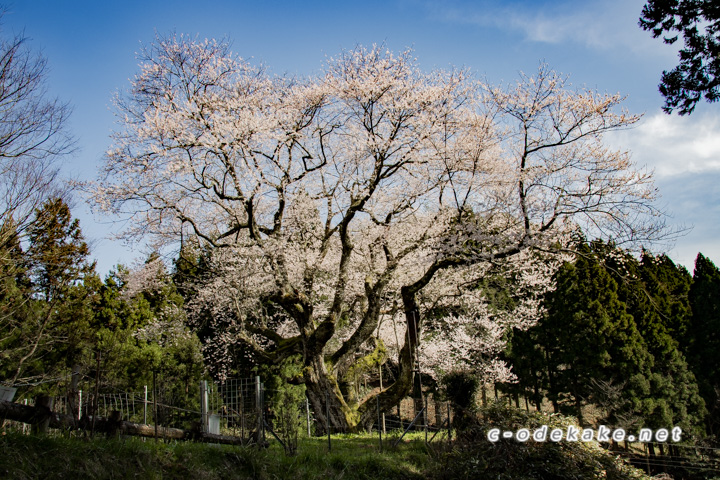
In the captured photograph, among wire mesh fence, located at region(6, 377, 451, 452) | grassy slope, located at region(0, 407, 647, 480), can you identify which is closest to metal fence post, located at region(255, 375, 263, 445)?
wire mesh fence, located at region(6, 377, 451, 452)

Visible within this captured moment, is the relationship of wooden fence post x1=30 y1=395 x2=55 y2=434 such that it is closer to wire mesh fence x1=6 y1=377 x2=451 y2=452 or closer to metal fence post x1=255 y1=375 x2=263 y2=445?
wire mesh fence x1=6 y1=377 x2=451 y2=452

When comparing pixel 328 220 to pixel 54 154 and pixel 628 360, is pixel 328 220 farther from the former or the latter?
pixel 628 360

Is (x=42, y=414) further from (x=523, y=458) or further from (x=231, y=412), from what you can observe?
(x=231, y=412)

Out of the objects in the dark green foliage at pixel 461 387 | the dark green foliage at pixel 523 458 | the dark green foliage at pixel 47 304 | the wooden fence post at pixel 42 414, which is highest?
the dark green foliage at pixel 47 304

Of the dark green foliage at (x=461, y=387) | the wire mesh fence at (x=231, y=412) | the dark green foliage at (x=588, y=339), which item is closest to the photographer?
the wire mesh fence at (x=231, y=412)

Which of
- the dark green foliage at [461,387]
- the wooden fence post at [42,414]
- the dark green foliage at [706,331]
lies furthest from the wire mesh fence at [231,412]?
the dark green foliage at [706,331]

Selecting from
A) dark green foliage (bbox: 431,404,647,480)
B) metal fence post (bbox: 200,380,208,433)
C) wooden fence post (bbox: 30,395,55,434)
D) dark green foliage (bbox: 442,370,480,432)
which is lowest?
dark green foliage (bbox: 442,370,480,432)

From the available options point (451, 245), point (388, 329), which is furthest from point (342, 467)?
point (388, 329)

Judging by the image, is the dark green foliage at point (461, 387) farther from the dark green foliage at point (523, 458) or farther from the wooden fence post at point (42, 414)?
the wooden fence post at point (42, 414)

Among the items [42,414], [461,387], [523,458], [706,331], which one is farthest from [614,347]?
[42,414]

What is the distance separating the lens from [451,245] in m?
10.2

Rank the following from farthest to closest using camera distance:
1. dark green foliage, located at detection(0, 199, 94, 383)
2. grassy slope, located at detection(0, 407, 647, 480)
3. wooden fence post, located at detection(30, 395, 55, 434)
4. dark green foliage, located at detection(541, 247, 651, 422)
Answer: dark green foliage, located at detection(541, 247, 651, 422)
dark green foliage, located at detection(0, 199, 94, 383)
wooden fence post, located at detection(30, 395, 55, 434)
grassy slope, located at detection(0, 407, 647, 480)

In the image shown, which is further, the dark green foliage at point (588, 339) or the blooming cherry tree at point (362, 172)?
the dark green foliage at point (588, 339)

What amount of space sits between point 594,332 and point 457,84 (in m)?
11.1
